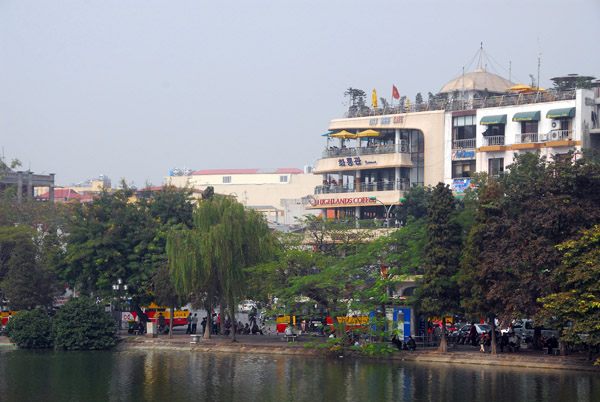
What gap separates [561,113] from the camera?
6900 centimetres

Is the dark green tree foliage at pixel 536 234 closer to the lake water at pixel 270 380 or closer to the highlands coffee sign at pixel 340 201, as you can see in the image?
the lake water at pixel 270 380

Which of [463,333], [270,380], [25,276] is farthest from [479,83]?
[270,380]

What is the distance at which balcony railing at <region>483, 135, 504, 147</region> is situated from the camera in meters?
73.9

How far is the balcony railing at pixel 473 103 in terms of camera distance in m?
71.9

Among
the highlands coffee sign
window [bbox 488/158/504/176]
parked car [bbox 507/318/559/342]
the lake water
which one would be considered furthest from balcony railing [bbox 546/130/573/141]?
the lake water

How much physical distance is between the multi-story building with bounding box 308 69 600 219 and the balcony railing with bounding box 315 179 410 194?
95mm

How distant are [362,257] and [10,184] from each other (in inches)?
2621

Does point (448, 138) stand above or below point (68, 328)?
above

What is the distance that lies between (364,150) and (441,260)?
39.3 m

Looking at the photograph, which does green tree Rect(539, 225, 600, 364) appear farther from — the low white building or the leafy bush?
the low white building

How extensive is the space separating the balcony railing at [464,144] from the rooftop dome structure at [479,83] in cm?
698

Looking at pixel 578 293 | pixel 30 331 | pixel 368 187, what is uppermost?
pixel 368 187

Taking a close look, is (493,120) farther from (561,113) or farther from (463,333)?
(463,333)

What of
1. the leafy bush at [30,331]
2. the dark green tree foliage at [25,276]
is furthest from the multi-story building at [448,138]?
the leafy bush at [30,331]
